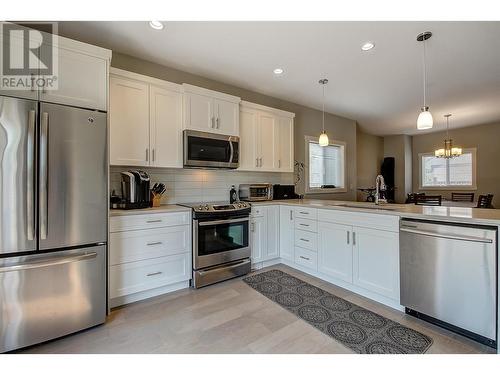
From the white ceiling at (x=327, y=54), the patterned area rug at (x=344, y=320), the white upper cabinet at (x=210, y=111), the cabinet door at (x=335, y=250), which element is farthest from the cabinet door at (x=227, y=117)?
the patterned area rug at (x=344, y=320)

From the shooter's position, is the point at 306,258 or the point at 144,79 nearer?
the point at 144,79

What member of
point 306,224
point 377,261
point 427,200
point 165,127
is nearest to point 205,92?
point 165,127

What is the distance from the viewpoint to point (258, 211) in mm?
3273

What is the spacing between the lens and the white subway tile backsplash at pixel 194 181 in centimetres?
300

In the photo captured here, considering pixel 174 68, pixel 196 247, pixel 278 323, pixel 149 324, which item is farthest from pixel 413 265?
pixel 174 68

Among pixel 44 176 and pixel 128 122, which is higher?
pixel 128 122

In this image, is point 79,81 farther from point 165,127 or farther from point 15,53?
point 165,127

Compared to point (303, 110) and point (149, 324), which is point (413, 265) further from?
point (303, 110)

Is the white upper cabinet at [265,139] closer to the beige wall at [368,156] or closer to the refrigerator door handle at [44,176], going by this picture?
the refrigerator door handle at [44,176]

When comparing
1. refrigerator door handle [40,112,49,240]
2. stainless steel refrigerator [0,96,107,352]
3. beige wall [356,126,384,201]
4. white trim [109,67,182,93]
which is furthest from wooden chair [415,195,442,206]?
refrigerator door handle [40,112,49,240]

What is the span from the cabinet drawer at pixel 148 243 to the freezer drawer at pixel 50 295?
0.22 metres

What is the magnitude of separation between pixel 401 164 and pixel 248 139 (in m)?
6.02

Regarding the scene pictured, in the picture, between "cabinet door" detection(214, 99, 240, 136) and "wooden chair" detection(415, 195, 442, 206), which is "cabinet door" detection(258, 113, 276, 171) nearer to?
"cabinet door" detection(214, 99, 240, 136)

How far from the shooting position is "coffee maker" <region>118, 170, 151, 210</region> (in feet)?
8.13
